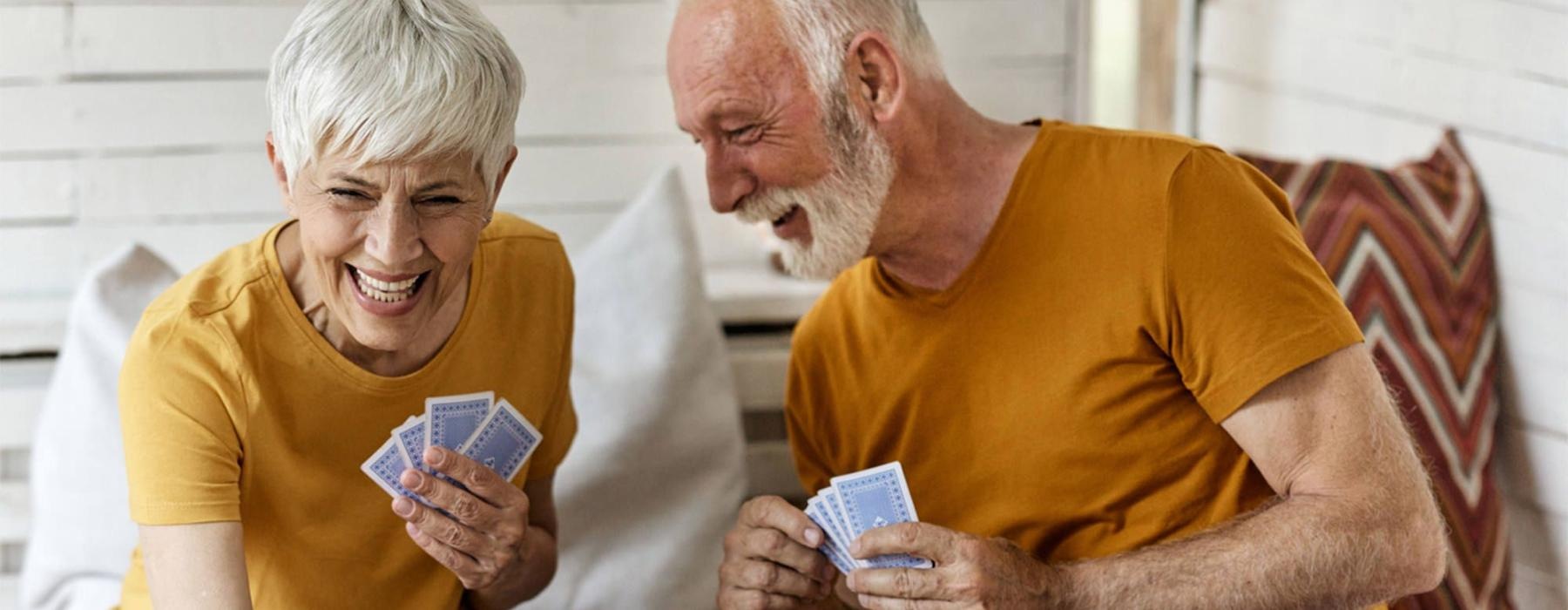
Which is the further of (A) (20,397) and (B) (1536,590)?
(A) (20,397)

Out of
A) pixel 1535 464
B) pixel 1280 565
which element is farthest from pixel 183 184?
pixel 1535 464

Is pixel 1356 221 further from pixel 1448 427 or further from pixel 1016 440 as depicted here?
pixel 1016 440

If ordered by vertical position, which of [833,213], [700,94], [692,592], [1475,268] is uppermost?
[700,94]

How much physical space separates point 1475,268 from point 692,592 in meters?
1.27

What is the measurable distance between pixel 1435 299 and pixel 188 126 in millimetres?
1962

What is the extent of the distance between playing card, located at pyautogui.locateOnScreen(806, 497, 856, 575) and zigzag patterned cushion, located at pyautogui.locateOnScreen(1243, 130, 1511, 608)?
36.9 inches

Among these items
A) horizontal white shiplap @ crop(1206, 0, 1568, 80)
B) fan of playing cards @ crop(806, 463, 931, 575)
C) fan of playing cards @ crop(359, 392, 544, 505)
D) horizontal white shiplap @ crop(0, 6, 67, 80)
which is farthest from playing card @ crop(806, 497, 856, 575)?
horizontal white shiplap @ crop(0, 6, 67, 80)

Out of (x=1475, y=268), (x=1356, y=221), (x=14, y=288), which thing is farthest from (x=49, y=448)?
(x=1475, y=268)

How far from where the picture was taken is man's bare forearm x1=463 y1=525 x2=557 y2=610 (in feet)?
5.91

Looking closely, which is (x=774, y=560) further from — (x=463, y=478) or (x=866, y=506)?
(x=463, y=478)

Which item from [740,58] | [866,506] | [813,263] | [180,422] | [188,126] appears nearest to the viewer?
[180,422]

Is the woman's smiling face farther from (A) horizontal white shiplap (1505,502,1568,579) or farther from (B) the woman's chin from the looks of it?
(A) horizontal white shiplap (1505,502,1568,579)

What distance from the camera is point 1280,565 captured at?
155 cm

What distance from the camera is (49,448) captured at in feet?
6.93
